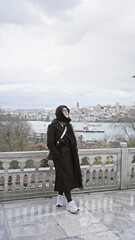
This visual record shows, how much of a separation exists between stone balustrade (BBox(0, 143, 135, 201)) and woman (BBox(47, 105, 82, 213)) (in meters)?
0.68

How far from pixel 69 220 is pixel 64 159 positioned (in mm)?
1034

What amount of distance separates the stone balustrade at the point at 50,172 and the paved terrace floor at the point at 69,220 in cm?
22

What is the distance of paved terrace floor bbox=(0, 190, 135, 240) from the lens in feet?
10.5

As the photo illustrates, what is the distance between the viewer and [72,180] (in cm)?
418

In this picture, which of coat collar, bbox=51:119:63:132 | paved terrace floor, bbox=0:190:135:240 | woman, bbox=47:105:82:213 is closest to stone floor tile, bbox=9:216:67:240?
paved terrace floor, bbox=0:190:135:240

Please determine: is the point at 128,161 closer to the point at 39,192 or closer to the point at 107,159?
the point at 107,159

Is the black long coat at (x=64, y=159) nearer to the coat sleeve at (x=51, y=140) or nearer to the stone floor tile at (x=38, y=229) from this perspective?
the coat sleeve at (x=51, y=140)

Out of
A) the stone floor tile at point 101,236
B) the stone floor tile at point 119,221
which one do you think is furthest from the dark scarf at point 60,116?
the stone floor tile at point 101,236

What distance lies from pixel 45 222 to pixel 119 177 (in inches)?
98.9

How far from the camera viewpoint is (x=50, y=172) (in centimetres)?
484

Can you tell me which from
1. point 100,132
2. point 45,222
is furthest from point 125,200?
point 100,132

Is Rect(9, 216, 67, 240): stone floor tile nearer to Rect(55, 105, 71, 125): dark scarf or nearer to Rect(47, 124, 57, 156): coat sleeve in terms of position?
Rect(47, 124, 57, 156): coat sleeve

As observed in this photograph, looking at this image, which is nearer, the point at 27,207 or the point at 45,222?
the point at 45,222

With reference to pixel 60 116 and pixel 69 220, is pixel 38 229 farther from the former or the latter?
pixel 60 116
